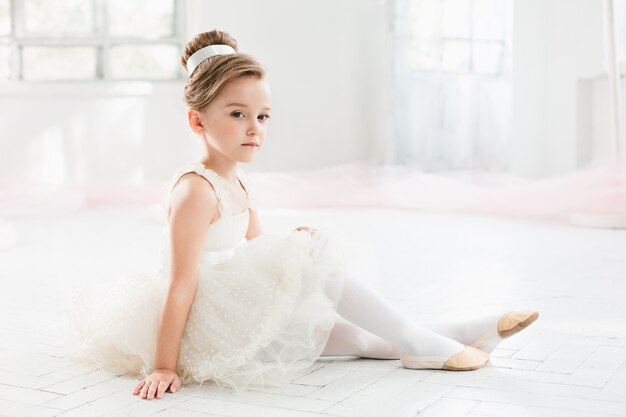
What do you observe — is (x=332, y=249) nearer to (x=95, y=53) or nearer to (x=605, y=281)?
(x=605, y=281)

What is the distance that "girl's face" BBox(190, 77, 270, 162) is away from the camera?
5.85ft

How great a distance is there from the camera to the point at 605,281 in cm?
290

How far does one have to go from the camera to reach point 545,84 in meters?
6.16

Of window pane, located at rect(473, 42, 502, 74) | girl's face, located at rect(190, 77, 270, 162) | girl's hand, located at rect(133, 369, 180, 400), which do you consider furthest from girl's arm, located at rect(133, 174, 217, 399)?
window pane, located at rect(473, 42, 502, 74)

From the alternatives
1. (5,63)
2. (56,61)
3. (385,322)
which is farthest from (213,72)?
(5,63)

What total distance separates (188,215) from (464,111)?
14.3ft

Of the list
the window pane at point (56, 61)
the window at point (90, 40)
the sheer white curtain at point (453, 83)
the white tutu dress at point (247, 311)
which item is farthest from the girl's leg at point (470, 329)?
the window pane at point (56, 61)

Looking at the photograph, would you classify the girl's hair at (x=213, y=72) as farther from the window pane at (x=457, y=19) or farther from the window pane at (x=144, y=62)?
the window pane at (x=144, y=62)

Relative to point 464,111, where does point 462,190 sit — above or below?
below

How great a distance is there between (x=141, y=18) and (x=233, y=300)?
4922 millimetres

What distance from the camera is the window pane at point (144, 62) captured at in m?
6.30

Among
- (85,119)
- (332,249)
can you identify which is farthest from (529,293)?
(85,119)

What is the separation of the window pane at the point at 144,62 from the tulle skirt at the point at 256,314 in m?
4.72

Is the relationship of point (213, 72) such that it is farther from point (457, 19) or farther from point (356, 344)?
point (457, 19)
